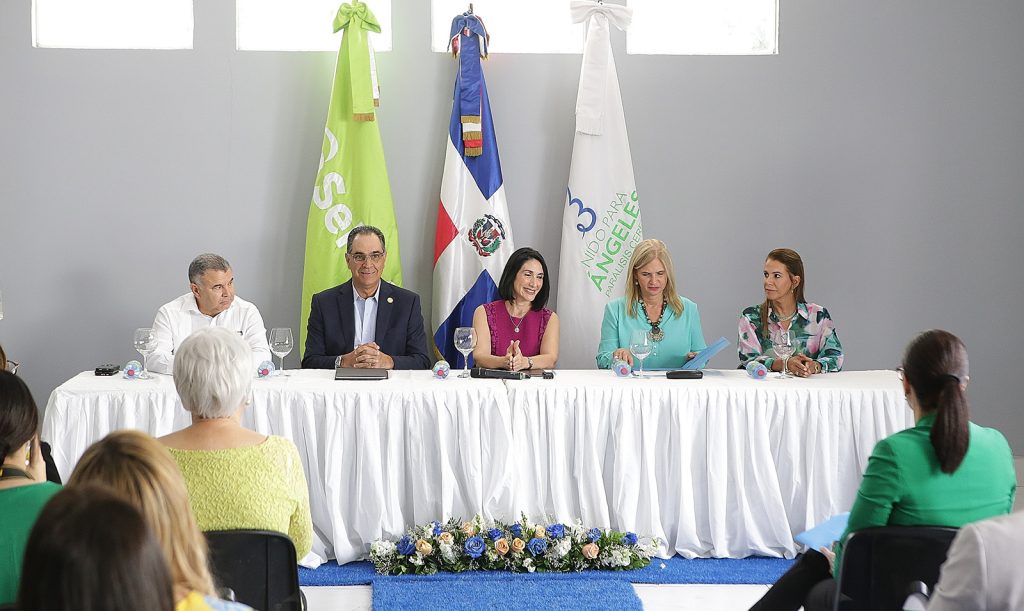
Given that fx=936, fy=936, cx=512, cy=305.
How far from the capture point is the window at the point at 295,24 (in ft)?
16.9

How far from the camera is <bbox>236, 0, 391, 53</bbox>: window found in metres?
5.14

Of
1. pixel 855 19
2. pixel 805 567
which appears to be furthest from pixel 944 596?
pixel 855 19

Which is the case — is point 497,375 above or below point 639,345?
below

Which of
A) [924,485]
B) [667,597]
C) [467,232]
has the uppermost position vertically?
[467,232]

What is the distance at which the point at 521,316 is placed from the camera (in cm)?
444

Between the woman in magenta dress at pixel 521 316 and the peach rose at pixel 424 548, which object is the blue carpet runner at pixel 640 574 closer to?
the peach rose at pixel 424 548

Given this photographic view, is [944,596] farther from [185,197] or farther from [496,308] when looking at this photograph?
[185,197]

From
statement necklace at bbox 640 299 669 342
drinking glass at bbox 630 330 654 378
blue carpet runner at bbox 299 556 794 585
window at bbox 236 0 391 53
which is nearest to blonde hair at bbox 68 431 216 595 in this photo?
blue carpet runner at bbox 299 556 794 585

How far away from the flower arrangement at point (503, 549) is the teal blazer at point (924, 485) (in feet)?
4.99

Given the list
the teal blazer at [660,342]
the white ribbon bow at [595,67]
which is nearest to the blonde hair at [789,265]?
the teal blazer at [660,342]

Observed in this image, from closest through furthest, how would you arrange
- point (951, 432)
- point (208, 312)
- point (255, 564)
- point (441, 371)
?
point (255, 564), point (951, 432), point (441, 371), point (208, 312)

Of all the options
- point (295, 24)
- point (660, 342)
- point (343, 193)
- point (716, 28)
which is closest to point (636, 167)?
point (716, 28)

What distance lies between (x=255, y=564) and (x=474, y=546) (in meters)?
1.64

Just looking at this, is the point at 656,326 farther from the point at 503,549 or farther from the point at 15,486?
the point at 15,486
